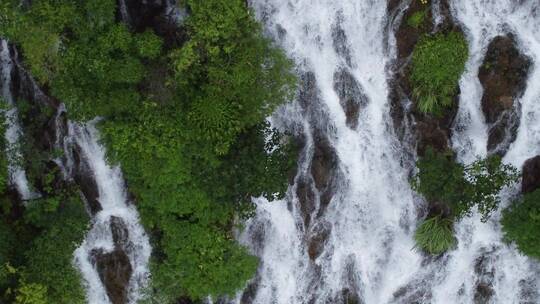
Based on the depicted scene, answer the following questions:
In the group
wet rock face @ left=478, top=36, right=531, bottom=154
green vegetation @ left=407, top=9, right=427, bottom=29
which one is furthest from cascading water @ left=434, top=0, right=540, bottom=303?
green vegetation @ left=407, top=9, right=427, bottom=29

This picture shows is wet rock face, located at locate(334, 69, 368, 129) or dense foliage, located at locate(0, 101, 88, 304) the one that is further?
wet rock face, located at locate(334, 69, 368, 129)

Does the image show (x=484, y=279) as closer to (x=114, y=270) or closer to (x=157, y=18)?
(x=114, y=270)

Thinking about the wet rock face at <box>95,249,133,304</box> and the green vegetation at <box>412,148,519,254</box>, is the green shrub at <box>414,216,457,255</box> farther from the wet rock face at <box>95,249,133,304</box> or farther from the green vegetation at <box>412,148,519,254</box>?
the wet rock face at <box>95,249,133,304</box>

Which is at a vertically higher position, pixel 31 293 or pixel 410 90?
pixel 410 90

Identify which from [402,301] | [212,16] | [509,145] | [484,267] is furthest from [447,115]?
[212,16]

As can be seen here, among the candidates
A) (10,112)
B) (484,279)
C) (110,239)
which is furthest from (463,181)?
(10,112)

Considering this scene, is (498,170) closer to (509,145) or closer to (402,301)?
(509,145)

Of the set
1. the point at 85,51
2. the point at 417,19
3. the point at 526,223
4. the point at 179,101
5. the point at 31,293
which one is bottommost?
the point at 526,223
